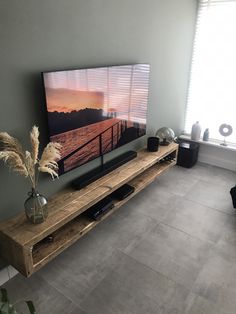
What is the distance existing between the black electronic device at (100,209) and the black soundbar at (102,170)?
0.71 feet

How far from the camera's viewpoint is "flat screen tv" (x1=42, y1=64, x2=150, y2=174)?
186 centimetres

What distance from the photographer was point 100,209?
2225 mm

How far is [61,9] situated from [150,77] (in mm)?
1380

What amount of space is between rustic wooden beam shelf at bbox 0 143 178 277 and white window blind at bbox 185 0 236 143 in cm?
175

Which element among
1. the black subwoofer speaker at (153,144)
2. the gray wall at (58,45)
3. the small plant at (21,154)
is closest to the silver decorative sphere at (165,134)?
the black subwoofer speaker at (153,144)

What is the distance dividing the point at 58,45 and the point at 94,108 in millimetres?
563

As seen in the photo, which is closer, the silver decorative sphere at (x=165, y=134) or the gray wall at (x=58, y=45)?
the gray wall at (x=58, y=45)

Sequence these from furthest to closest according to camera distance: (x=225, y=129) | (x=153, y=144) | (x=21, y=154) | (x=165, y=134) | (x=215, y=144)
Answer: (x=215, y=144)
(x=225, y=129)
(x=165, y=134)
(x=153, y=144)
(x=21, y=154)

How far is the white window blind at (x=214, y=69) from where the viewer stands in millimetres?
3297

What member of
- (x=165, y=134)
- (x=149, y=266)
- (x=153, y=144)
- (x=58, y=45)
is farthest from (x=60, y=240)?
(x=165, y=134)

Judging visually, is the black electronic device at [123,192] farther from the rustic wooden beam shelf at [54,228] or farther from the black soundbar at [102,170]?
the black soundbar at [102,170]

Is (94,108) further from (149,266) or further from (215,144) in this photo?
(215,144)

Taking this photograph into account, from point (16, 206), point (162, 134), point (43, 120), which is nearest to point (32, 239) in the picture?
point (16, 206)

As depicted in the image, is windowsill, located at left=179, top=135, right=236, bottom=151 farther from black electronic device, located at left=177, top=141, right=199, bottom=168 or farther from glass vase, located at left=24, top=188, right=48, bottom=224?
glass vase, located at left=24, top=188, right=48, bottom=224
